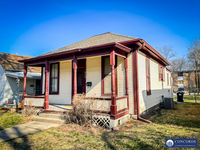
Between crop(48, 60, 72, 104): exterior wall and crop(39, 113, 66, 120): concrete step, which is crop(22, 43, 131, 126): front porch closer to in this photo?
crop(48, 60, 72, 104): exterior wall

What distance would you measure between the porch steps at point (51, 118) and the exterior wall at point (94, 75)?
204cm

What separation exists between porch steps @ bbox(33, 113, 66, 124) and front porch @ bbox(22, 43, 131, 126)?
467mm

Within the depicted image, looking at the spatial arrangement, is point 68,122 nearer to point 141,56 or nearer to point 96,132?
point 96,132

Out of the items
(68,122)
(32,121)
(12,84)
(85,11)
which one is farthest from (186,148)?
(12,84)

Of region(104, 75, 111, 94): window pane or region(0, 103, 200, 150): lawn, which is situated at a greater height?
region(104, 75, 111, 94): window pane

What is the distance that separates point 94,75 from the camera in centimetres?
784

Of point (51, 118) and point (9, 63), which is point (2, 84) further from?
point (51, 118)

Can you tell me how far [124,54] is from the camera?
21.9ft

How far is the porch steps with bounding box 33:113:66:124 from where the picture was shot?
5.97m

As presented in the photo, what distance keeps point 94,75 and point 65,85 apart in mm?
2301

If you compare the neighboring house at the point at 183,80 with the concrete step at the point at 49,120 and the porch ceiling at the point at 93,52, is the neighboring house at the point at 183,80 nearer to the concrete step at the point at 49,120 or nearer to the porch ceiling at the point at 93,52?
the porch ceiling at the point at 93,52

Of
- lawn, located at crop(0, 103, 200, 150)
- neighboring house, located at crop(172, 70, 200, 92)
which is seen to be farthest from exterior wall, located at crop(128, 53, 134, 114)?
neighboring house, located at crop(172, 70, 200, 92)

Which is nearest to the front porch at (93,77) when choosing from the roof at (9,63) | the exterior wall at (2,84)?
the exterior wall at (2,84)

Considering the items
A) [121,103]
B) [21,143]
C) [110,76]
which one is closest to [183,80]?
[110,76]
